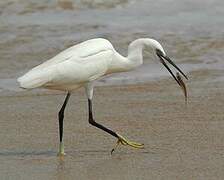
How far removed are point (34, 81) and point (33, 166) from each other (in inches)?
25.4

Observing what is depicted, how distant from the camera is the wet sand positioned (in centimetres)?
613

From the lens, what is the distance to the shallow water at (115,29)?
994cm

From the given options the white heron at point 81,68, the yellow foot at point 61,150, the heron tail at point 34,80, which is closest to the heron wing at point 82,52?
the white heron at point 81,68

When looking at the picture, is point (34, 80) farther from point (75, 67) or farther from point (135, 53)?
point (135, 53)

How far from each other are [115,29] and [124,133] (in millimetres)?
4793

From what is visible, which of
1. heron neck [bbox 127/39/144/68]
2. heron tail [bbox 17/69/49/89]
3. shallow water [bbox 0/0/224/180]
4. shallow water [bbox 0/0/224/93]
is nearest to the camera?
shallow water [bbox 0/0/224/180]

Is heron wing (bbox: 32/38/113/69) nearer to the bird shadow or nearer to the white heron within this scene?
the white heron

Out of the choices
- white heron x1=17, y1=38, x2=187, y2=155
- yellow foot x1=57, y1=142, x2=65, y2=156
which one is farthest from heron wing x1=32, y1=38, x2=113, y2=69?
yellow foot x1=57, y1=142, x2=65, y2=156

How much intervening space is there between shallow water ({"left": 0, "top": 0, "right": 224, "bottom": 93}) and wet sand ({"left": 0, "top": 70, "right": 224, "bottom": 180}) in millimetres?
666

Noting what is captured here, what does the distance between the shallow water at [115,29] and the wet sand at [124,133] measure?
2.18 feet

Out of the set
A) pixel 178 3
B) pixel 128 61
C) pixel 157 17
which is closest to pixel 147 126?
pixel 128 61

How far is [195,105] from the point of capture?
26.4 feet

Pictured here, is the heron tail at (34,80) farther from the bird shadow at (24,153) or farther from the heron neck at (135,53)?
the heron neck at (135,53)

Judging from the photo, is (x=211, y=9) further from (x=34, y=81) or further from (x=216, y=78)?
(x=34, y=81)
